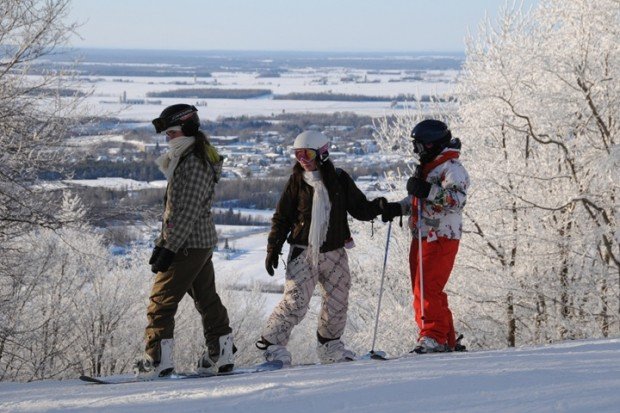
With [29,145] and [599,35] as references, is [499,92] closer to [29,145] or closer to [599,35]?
[599,35]

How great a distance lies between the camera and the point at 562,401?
404 centimetres

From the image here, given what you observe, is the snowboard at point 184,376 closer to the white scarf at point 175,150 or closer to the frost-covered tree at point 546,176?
the white scarf at point 175,150

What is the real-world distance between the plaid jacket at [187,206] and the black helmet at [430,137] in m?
1.55

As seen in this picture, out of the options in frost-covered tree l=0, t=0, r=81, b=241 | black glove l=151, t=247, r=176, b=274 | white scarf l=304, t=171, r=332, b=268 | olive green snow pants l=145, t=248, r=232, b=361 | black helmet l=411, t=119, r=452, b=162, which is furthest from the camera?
frost-covered tree l=0, t=0, r=81, b=241

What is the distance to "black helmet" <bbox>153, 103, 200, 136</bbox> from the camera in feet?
18.4

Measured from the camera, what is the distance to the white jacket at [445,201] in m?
5.97

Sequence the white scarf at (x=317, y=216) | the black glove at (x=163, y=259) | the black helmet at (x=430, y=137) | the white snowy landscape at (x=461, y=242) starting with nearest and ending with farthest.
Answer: the white snowy landscape at (x=461, y=242), the black glove at (x=163, y=259), the white scarf at (x=317, y=216), the black helmet at (x=430, y=137)

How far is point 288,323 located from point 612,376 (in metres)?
2.43

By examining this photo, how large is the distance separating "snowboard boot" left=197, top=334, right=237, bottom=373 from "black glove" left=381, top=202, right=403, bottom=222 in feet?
4.90

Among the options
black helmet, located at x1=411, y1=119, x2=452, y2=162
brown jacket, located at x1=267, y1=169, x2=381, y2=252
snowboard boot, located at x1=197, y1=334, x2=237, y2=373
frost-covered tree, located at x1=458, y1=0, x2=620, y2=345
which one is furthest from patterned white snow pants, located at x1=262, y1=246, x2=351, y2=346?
frost-covered tree, located at x1=458, y1=0, x2=620, y2=345

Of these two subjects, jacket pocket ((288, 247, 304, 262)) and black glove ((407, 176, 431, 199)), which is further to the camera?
jacket pocket ((288, 247, 304, 262))

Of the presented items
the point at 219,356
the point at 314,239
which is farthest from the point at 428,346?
the point at 219,356

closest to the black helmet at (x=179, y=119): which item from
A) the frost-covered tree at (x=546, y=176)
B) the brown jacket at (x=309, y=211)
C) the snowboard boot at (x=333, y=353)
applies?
the brown jacket at (x=309, y=211)

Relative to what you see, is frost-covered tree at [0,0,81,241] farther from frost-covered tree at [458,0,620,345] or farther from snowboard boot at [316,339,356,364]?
frost-covered tree at [458,0,620,345]
